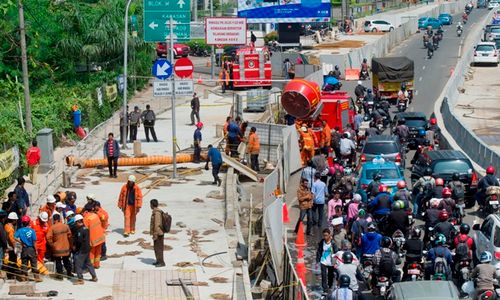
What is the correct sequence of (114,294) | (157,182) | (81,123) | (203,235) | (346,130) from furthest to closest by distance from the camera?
(81,123)
(346,130)
(157,182)
(203,235)
(114,294)

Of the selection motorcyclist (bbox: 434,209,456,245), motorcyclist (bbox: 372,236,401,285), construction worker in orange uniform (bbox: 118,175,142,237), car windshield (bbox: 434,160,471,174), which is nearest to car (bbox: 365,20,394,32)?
car windshield (bbox: 434,160,471,174)

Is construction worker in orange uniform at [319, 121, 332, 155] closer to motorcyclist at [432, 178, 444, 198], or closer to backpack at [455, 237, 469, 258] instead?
motorcyclist at [432, 178, 444, 198]

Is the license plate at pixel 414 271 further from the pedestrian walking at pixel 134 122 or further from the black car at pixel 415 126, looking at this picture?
the pedestrian walking at pixel 134 122

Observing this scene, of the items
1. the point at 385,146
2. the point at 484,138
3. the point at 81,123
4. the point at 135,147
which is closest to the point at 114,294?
the point at 385,146

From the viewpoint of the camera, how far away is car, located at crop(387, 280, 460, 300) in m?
16.3

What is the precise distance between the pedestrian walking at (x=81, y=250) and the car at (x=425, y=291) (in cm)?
634

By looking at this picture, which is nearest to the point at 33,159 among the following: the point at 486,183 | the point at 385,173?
the point at 385,173

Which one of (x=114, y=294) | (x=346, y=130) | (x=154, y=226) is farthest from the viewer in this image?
(x=346, y=130)

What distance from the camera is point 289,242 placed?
25.4 metres

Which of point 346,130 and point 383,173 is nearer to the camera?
point 383,173

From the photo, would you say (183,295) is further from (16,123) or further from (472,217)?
(16,123)

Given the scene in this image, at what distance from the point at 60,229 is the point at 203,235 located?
539cm

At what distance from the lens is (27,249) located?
66.8 feet

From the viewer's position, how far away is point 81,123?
42.3 meters
